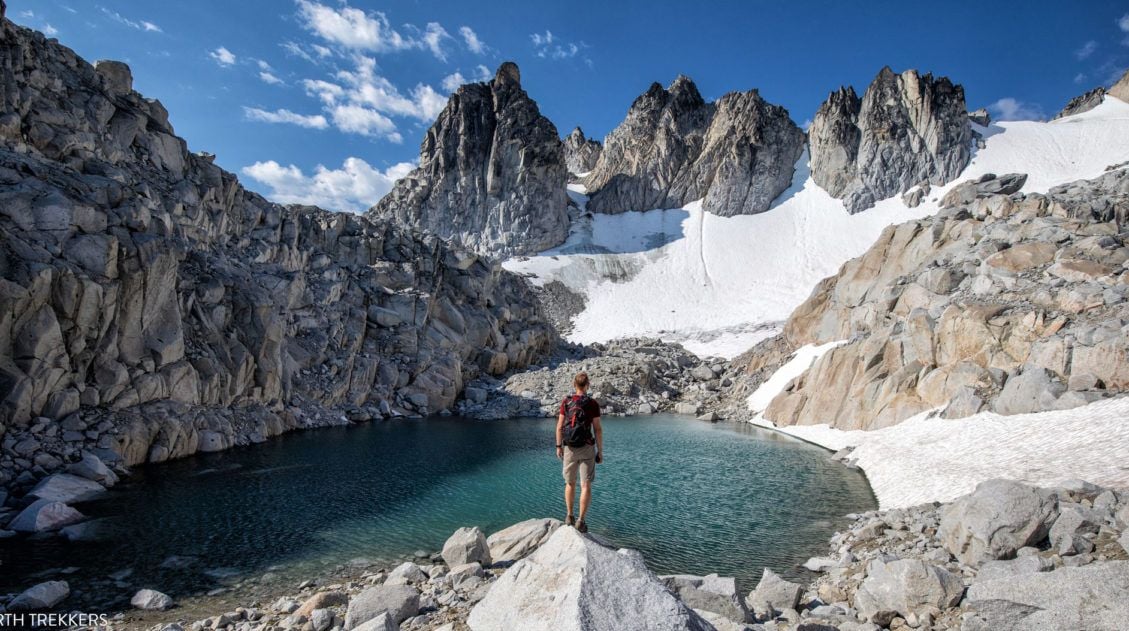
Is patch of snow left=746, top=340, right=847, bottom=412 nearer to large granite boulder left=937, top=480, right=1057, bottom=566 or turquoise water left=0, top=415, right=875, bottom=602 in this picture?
turquoise water left=0, top=415, right=875, bottom=602

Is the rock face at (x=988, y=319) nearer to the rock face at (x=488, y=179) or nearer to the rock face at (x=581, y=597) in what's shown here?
the rock face at (x=581, y=597)

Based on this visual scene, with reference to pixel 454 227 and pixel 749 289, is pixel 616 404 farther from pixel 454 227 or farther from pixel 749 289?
pixel 454 227

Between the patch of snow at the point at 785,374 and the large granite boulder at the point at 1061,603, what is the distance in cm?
3302

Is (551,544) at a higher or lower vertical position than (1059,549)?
higher

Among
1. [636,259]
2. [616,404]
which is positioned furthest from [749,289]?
[616,404]

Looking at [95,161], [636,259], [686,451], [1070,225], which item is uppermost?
[636,259]

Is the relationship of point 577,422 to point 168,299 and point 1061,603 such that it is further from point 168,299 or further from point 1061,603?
point 168,299

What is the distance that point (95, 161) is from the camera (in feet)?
90.6

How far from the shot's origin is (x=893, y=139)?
105250 mm

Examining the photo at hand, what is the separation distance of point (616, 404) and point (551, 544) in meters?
41.4

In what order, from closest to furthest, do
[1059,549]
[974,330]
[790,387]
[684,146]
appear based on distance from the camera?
[1059,549], [974,330], [790,387], [684,146]

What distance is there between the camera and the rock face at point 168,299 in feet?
66.8

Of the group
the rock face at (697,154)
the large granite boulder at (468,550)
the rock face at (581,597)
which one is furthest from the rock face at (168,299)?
the rock face at (697,154)

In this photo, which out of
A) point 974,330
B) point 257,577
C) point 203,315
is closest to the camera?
point 257,577
